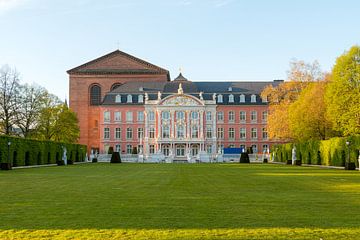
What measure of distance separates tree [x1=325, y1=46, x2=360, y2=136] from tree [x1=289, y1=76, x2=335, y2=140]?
4.39 metres

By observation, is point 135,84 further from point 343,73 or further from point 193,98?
point 343,73

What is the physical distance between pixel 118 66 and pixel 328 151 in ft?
173

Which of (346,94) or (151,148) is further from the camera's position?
(151,148)

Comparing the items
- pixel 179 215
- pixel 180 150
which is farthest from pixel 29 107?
pixel 179 215

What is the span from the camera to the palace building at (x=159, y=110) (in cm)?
8312

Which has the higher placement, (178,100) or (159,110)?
(178,100)

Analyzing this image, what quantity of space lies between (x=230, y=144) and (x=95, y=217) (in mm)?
76025

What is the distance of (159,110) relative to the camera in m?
83.1

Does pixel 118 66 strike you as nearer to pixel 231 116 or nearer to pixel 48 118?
pixel 231 116

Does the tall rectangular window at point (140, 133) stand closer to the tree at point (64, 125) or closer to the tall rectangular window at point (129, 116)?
the tall rectangular window at point (129, 116)

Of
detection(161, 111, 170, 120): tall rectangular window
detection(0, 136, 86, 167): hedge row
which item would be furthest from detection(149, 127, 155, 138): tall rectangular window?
detection(0, 136, 86, 167): hedge row

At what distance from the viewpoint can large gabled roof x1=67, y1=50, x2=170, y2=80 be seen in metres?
90.1

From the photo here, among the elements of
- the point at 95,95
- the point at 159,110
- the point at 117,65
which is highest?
the point at 117,65

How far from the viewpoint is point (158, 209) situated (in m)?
12.0
